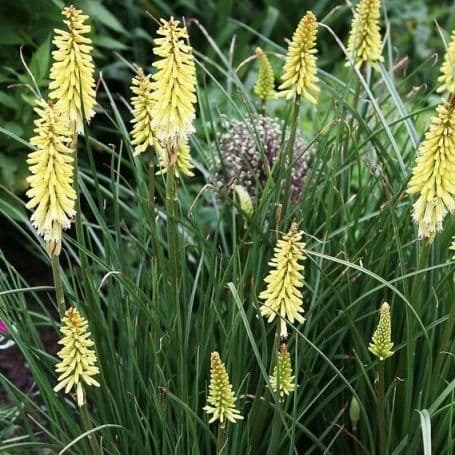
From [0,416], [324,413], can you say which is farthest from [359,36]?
[0,416]

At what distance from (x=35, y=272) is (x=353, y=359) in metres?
2.38

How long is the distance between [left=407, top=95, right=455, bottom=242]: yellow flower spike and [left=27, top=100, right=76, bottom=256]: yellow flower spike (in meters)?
1.00

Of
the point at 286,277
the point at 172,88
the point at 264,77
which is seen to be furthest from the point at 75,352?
the point at 264,77

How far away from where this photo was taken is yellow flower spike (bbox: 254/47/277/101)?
11.6 feet

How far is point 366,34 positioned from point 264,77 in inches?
18.9

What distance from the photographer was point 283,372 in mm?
2582

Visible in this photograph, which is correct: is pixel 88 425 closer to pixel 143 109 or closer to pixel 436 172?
pixel 143 109

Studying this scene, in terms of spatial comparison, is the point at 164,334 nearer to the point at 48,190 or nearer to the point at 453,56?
the point at 48,190

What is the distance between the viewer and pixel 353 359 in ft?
10.5

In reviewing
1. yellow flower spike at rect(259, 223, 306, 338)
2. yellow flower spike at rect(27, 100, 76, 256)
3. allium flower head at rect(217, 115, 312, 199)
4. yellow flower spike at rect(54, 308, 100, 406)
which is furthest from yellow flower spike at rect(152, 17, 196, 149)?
allium flower head at rect(217, 115, 312, 199)

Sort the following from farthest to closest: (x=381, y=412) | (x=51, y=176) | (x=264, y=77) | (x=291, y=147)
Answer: (x=264, y=77) → (x=291, y=147) → (x=381, y=412) → (x=51, y=176)

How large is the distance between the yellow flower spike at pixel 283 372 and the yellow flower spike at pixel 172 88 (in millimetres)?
705

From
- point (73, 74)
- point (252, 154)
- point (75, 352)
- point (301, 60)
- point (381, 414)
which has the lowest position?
point (381, 414)

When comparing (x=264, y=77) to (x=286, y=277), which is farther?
(x=264, y=77)
